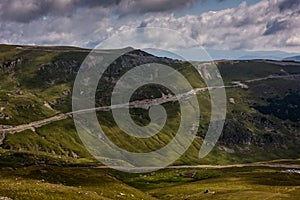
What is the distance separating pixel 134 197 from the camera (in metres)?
72.6

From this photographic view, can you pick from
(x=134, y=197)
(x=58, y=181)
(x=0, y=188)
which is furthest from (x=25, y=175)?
(x=0, y=188)

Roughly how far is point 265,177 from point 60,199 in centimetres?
10045

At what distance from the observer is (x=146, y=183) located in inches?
7269

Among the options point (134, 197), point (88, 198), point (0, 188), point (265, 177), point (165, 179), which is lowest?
point (165, 179)

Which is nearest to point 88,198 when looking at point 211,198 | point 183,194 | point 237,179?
point 211,198

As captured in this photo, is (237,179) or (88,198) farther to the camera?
(237,179)

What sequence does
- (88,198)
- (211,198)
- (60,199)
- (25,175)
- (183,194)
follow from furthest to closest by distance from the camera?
(183,194) → (211,198) → (25,175) → (88,198) → (60,199)

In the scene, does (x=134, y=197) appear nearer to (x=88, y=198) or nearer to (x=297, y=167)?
(x=88, y=198)

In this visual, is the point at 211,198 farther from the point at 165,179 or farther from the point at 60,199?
the point at 165,179

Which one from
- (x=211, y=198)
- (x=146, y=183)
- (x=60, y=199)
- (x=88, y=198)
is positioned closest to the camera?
(x=60, y=199)

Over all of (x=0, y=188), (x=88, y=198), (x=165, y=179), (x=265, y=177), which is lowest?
(x=165, y=179)

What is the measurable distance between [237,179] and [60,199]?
91668 millimetres

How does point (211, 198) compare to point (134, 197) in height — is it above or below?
below

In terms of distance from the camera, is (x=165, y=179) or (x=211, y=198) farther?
(x=165, y=179)
